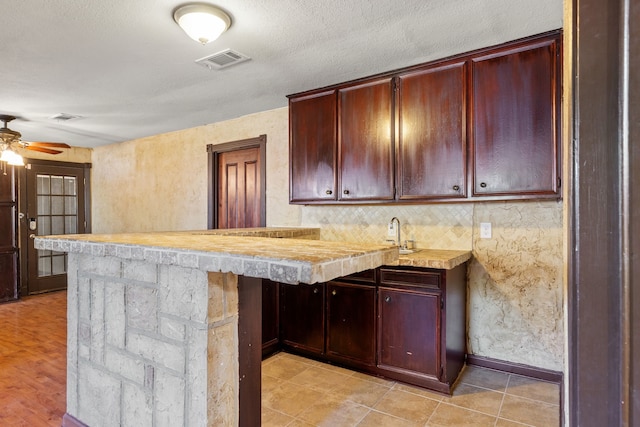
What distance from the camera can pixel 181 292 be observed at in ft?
4.75

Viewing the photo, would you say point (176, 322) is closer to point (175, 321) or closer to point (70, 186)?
point (175, 321)

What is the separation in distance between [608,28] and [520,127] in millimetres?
2348

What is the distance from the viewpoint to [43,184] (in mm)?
5949

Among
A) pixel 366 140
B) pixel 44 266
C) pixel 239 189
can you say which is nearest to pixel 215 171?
pixel 239 189

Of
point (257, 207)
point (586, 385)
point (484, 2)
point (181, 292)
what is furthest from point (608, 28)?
point (257, 207)

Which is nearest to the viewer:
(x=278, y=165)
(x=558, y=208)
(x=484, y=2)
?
(x=484, y=2)

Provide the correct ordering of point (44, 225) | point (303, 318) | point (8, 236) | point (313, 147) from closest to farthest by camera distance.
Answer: point (303, 318) → point (313, 147) → point (8, 236) → point (44, 225)

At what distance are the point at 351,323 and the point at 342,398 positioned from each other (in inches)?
23.0

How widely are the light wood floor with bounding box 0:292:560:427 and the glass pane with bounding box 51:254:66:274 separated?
3.18m

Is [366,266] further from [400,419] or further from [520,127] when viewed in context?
[520,127]

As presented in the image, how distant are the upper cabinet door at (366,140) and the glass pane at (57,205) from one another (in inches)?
209

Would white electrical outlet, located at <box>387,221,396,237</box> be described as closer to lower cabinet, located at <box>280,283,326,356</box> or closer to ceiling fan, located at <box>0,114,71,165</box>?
lower cabinet, located at <box>280,283,326,356</box>

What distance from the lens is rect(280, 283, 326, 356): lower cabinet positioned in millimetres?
3150

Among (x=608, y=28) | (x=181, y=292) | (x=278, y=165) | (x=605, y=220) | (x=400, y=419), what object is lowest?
(x=400, y=419)
